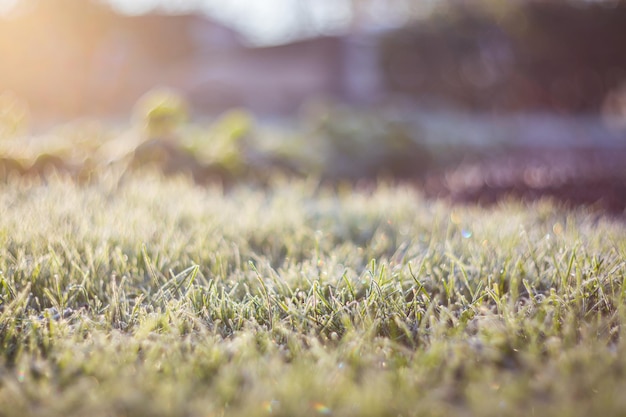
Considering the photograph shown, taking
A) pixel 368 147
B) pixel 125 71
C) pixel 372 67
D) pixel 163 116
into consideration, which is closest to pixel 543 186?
pixel 368 147

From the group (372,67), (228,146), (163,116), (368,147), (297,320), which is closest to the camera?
(297,320)

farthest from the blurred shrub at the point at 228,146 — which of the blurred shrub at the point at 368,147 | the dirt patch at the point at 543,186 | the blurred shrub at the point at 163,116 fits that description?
the dirt patch at the point at 543,186

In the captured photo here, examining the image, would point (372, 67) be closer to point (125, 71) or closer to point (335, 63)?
point (335, 63)

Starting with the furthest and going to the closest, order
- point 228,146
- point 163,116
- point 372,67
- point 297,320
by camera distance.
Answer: point 372,67, point 228,146, point 163,116, point 297,320

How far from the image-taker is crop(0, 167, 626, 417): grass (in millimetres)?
1337

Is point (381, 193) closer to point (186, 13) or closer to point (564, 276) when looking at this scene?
point (564, 276)

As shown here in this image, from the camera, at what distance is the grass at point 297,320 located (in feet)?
4.39

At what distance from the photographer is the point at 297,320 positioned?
1783 millimetres

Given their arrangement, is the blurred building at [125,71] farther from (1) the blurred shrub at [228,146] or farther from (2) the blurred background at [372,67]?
(1) the blurred shrub at [228,146]

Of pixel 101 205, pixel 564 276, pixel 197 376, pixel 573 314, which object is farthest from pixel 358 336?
pixel 101 205

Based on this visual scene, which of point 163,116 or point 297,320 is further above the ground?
point 163,116

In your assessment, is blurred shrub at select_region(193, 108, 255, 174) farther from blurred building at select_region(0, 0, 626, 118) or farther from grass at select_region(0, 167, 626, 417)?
blurred building at select_region(0, 0, 626, 118)

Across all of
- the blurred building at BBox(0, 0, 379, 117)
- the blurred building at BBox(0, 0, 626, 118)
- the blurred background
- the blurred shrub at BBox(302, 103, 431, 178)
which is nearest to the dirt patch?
the blurred shrub at BBox(302, 103, 431, 178)

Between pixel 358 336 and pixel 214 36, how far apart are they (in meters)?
17.1
